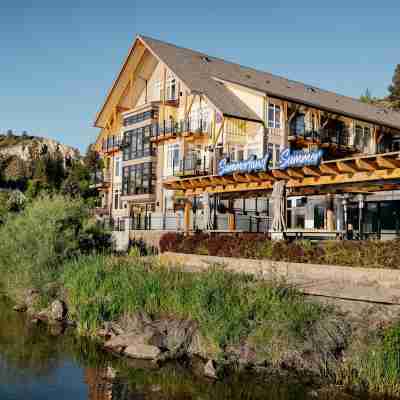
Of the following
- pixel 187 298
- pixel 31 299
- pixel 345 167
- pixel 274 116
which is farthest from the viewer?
pixel 274 116

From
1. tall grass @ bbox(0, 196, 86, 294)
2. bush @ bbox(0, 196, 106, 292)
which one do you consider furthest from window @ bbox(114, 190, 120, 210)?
tall grass @ bbox(0, 196, 86, 294)

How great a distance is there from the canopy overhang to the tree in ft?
169

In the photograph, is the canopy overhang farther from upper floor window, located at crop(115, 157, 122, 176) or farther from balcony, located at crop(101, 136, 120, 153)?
upper floor window, located at crop(115, 157, 122, 176)

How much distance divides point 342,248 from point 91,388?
10511mm

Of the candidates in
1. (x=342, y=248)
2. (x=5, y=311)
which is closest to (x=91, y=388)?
(x=5, y=311)

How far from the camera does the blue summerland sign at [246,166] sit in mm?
23703

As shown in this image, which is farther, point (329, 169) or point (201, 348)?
point (329, 169)

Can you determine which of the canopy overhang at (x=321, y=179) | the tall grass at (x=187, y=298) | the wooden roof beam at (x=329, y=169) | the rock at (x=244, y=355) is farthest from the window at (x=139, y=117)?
the rock at (x=244, y=355)

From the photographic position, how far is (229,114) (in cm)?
3409

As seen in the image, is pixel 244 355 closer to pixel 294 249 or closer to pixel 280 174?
pixel 294 249

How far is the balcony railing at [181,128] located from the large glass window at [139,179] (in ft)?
9.11

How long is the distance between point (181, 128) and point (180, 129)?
355 mm

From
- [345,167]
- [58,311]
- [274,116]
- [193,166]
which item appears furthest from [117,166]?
[58,311]

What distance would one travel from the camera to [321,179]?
859 inches
